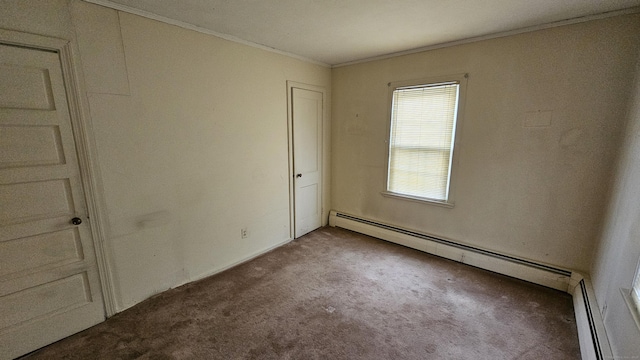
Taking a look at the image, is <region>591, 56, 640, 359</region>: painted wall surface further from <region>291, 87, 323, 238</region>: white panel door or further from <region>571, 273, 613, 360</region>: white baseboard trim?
<region>291, 87, 323, 238</region>: white panel door

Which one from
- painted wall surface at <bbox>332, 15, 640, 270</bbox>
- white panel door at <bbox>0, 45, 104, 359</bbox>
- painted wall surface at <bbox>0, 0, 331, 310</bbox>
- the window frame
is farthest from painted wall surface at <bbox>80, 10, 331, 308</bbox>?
painted wall surface at <bbox>332, 15, 640, 270</bbox>

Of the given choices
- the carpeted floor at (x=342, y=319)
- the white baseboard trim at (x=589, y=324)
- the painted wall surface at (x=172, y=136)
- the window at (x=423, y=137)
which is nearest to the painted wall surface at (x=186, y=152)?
the painted wall surface at (x=172, y=136)

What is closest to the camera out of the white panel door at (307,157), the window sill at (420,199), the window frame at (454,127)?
the window frame at (454,127)

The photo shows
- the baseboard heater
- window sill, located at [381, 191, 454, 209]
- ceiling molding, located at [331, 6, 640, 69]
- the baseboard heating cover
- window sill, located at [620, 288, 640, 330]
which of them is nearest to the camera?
window sill, located at [620, 288, 640, 330]

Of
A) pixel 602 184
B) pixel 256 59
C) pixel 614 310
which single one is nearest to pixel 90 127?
pixel 256 59

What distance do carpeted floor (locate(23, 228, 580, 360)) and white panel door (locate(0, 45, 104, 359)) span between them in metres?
0.24

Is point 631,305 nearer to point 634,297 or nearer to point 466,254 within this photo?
point 634,297

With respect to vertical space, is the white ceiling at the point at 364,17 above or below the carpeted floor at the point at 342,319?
above

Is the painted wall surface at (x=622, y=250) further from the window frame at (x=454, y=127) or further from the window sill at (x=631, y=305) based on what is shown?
the window frame at (x=454, y=127)

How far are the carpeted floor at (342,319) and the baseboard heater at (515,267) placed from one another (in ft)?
0.30

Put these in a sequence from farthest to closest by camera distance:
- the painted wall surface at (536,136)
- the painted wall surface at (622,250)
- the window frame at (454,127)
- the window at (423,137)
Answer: the window at (423,137)
the window frame at (454,127)
the painted wall surface at (536,136)
the painted wall surface at (622,250)

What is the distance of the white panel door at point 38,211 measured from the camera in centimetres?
161

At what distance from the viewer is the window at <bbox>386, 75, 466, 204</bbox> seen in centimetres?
288

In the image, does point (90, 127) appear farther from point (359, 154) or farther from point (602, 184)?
point (602, 184)
